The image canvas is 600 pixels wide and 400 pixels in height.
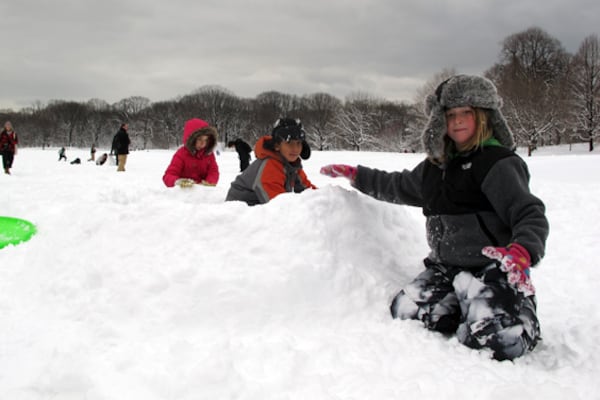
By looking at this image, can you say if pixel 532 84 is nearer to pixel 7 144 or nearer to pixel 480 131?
pixel 7 144

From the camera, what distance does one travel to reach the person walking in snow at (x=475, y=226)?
2.02m

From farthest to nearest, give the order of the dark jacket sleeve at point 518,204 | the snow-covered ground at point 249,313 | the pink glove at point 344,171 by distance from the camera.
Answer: the pink glove at point 344,171 < the dark jacket sleeve at point 518,204 < the snow-covered ground at point 249,313

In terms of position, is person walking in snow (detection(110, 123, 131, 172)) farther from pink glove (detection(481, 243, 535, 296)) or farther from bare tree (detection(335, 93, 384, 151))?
bare tree (detection(335, 93, 384, 151))

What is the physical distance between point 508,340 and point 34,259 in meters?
3.01

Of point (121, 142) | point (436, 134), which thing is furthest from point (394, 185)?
point (121, 142)

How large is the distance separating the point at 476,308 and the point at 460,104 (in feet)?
3.80

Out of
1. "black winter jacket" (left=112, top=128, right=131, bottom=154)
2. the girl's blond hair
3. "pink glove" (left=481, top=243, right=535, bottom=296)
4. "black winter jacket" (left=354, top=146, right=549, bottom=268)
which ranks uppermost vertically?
"black winter jacket" (left=112, top=128, right=131, bottom=154)

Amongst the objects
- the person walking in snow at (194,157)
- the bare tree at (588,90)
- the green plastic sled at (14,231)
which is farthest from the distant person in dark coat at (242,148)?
the bare tree at (588,90)

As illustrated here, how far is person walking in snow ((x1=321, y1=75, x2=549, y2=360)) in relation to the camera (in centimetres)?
202

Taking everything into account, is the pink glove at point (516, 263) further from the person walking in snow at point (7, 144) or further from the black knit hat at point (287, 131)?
the person walking in snow at point (7, 144)

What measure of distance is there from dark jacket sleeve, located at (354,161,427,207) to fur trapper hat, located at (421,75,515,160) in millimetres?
263

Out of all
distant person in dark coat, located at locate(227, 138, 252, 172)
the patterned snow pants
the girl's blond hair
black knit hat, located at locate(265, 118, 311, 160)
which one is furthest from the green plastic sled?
distant person in dark coat, located at locate(227, 138, 252, 172)

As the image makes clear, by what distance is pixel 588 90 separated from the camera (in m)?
30.9

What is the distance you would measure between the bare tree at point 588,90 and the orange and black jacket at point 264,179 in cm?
3489
